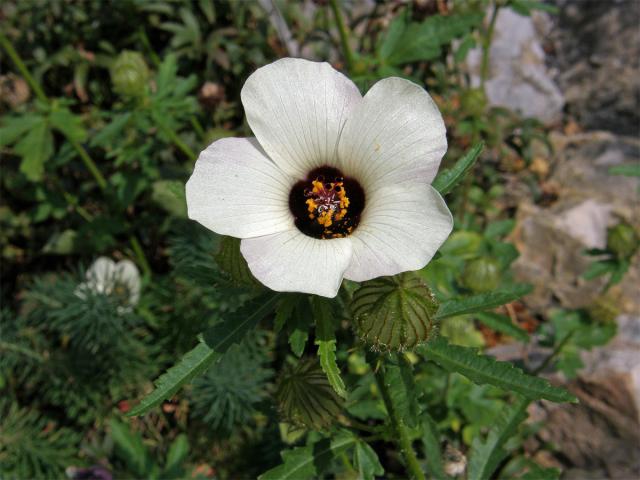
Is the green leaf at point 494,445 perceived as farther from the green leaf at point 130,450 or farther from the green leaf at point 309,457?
the green leaf at point 130,450

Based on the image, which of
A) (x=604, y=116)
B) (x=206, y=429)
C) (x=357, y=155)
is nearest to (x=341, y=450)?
(x=357, y=155)

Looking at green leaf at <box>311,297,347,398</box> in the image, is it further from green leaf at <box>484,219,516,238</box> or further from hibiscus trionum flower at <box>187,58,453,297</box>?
green leaf at <box>484,219,516,238</box>

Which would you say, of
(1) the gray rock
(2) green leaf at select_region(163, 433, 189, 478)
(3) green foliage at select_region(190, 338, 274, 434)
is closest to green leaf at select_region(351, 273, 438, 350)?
(3) green foliage at select_region(190, 338, 274, 434)

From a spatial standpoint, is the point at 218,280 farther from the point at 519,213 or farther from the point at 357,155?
the point at 519,213

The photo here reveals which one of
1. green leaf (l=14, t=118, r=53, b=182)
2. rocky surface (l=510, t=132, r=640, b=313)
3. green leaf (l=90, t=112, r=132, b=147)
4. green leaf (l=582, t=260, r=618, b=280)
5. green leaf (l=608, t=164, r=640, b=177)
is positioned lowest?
rocky surface (l=510, t=132, r=640, b=313)

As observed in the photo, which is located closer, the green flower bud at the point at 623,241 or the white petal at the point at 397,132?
the white petal at the point at 397,132

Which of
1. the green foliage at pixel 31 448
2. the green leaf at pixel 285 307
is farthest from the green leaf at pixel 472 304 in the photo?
the green foliage at pixel 31 448
